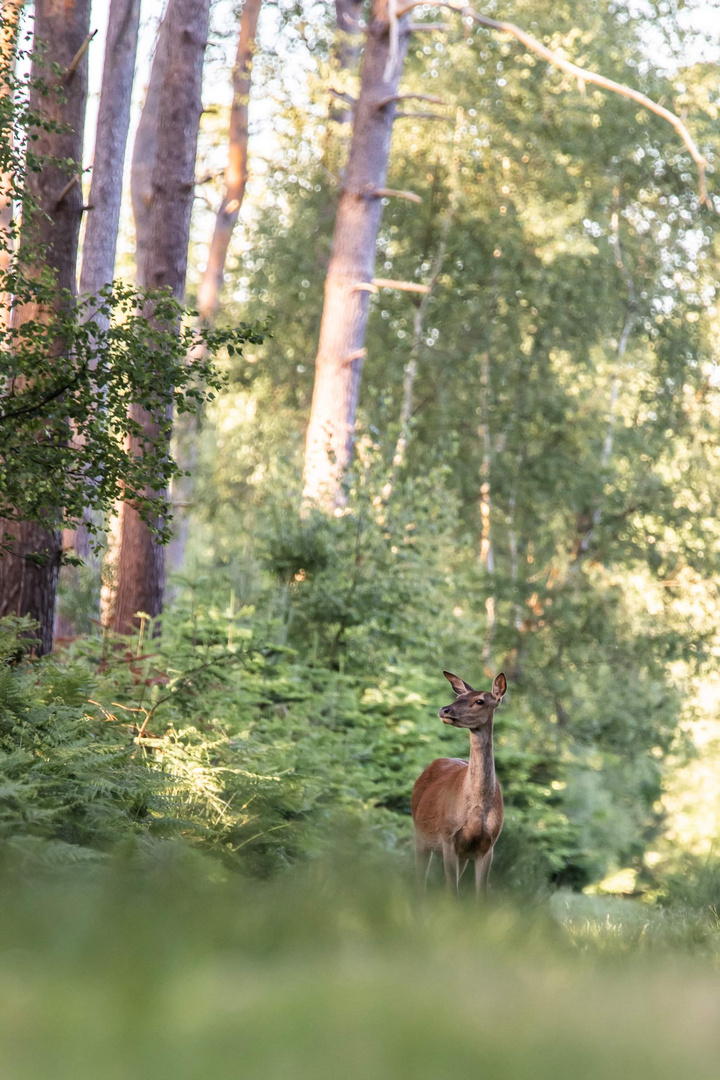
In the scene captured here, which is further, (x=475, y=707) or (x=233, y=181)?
(x=233, y=181)

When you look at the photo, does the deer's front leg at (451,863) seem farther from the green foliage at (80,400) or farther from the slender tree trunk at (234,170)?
the slender tree trunk at (234,170)

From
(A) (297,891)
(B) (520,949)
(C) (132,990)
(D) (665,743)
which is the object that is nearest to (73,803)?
(A) (297,891)

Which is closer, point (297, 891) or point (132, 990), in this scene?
point (132, 990)

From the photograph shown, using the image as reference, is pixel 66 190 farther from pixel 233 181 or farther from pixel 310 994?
pixel 233 181

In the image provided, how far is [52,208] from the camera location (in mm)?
10859

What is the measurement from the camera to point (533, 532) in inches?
931

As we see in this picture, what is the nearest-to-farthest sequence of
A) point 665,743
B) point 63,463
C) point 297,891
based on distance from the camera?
point 297,891 → point 63,463 → point 665,743

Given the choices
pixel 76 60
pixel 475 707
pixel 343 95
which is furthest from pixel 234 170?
pixel 475 707

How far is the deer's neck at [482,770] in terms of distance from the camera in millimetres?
7012

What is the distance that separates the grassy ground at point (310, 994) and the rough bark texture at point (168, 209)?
418 inches

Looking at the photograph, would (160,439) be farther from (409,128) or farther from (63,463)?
(409,128)

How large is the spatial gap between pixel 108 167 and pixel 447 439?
258 inches

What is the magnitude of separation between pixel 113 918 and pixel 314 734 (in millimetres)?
9186

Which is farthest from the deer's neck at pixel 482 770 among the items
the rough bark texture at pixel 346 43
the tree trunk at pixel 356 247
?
the rough bark texture at pixel 346 43
